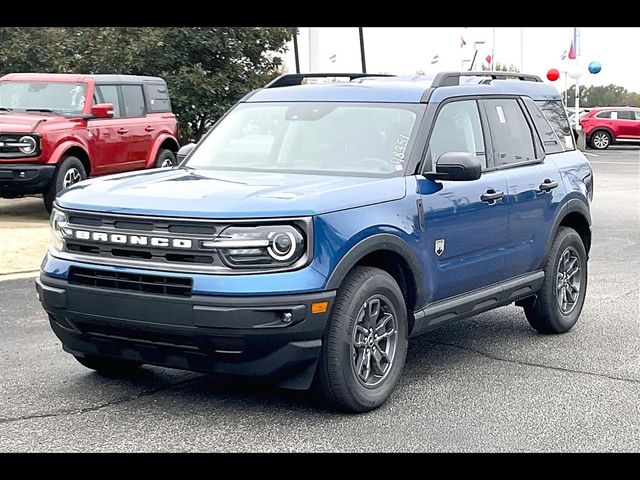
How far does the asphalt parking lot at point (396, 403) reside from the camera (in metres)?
5.06

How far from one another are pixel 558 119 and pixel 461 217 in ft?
6.68

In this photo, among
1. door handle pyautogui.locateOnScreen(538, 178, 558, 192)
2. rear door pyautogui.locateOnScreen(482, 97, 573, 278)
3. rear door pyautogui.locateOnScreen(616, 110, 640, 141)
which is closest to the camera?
rear door pyautogui.locateOnScreen(482, 97, 573, 278)

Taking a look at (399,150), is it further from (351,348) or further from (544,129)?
(544,129)

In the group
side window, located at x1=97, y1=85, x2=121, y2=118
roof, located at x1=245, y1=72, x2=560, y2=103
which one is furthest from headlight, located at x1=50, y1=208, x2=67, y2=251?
side window, located at x1=97, y1=85, x2=121, y2=118

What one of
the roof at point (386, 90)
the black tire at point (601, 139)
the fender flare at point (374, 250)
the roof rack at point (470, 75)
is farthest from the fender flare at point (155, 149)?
the black tire at point (601, 139)

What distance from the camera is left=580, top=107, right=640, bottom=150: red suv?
1560 inches

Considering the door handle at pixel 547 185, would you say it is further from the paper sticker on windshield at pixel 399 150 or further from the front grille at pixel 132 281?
the front grille at pixel 132 281

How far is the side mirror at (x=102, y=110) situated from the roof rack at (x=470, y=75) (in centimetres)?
847

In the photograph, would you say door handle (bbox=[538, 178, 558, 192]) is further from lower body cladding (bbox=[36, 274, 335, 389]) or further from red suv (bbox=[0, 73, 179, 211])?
red suv (bbox=[0, 73, 179, 211])

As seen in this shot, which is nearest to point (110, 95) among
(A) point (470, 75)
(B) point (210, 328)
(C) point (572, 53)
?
(A) point (470, 75)

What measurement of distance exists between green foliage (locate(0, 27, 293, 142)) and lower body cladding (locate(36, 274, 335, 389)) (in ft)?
61.5

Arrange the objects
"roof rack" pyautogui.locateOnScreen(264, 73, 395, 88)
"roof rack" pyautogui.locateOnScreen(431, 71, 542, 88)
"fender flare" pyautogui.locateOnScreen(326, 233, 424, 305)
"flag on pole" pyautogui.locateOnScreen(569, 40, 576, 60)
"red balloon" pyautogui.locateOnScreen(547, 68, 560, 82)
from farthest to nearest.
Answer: "red balloon" pyautogui.locateOnScreen(547, 68, 560, 82), "flag on pole" pyautogui.locateOnScreen(569, 40, 576, 60), "roof rack" pyautogui.locateOnScreen(264, 73, 395, 88), "roof rack" pyautogui.locateOnScreen(431, 71, 542, 88), "fender flare" pyautogui.locateOnScreen(326, 233, 424, 305)

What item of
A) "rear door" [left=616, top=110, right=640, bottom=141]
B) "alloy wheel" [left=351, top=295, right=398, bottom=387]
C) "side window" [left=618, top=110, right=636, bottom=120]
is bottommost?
"rear door" [left=616, top=110, right=640, bottom=141]
